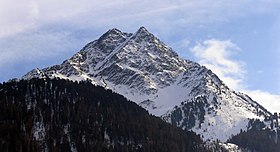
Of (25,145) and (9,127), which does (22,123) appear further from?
(25,145)

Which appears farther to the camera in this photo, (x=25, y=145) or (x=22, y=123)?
(x=22, y=123)

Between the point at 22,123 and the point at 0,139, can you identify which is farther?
the point at 22,123

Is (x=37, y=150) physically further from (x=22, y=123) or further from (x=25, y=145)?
(x=22, y=123)

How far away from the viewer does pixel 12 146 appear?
552ft

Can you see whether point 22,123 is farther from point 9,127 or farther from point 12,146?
point 12,146

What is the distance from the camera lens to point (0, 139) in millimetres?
173875

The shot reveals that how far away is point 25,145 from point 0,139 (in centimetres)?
1088

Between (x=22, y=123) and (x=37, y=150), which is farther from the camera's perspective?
(x=22, y=123)

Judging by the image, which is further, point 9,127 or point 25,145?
point 9,127

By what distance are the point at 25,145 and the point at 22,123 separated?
78.8ft

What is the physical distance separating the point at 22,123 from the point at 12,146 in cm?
2299

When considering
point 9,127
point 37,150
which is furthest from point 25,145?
point 9,127

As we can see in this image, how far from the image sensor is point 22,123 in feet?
626

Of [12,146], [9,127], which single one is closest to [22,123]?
[9,127]
